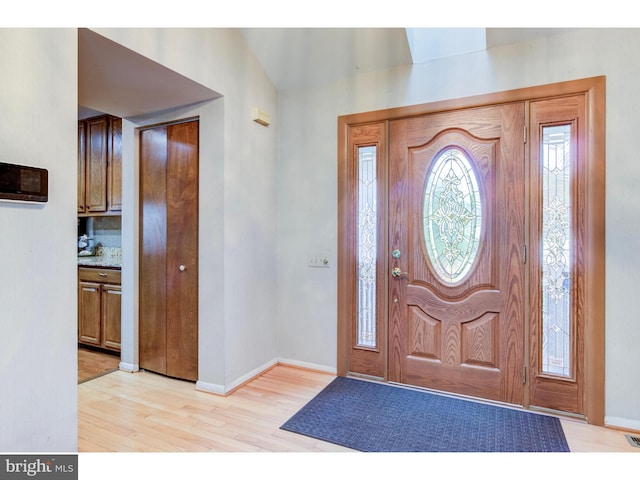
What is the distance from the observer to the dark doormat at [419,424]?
1.97 metres

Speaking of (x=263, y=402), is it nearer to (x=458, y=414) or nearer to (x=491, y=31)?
(x=458, y=414)

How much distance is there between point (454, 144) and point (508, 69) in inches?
22.7

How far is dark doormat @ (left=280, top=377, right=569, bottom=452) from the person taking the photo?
197 centimetres

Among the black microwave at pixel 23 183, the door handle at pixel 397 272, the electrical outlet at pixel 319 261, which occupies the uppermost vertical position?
the black microwave at pixel 23 183

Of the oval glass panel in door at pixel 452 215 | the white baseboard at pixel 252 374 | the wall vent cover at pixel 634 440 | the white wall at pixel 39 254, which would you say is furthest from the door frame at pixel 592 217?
the white wall at pixel 39 254

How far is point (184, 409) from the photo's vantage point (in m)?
2.41

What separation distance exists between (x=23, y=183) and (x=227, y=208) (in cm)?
127

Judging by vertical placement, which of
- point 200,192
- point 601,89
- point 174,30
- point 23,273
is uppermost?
point 174,30

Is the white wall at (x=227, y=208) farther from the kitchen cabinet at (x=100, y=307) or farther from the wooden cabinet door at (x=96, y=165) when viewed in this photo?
the wooden cabinet door at (x=96, y=165)

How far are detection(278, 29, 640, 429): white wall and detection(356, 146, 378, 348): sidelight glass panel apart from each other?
0.22 m

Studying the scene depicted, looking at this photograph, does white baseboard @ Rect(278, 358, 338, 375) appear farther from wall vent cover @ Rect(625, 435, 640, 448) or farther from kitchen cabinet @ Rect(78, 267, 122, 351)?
wall vent cover @ Rect(625, 435, 640, 448)

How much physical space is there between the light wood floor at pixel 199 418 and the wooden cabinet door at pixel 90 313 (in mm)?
831

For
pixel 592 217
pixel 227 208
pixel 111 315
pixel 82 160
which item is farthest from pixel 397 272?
pixel 82 160
